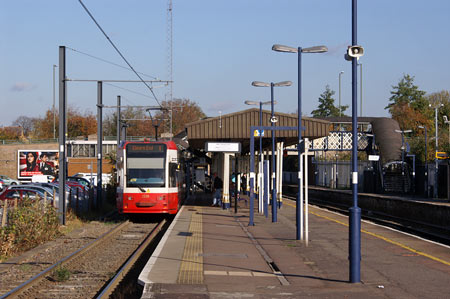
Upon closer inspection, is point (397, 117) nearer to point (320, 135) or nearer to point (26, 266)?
point (320, 135)

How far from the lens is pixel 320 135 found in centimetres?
3041

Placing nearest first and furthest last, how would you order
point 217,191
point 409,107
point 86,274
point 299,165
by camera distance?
1. point 86,274
2. point 299,165
3. point 217,191
4. point 409,107

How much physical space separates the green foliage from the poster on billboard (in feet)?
176

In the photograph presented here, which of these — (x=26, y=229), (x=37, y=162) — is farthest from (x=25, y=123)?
(x=26, y=229)

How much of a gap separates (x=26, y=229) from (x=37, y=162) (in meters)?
56.2

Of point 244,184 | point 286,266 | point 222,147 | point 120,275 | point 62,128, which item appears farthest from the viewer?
point 244,184

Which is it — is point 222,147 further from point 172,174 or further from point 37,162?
point 37,162

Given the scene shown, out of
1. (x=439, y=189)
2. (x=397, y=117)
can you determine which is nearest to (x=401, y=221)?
(x=439, y=189)

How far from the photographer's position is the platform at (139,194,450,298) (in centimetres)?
983

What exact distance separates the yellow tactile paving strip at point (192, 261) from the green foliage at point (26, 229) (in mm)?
4499

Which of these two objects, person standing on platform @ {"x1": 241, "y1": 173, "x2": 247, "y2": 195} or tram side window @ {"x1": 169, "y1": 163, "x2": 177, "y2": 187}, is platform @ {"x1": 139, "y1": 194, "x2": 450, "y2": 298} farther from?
person standing on platform @ {"x1": 241, "y1": 173, "x2": 247, "y2": 195}

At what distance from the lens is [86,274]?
1275 centimetres

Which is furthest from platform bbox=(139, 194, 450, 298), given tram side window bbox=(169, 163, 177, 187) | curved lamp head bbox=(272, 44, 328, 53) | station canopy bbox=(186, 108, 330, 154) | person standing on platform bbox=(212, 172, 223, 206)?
person standing on platform bbox=(212, 172, 223, 206)

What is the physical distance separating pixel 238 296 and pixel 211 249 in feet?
18.8
